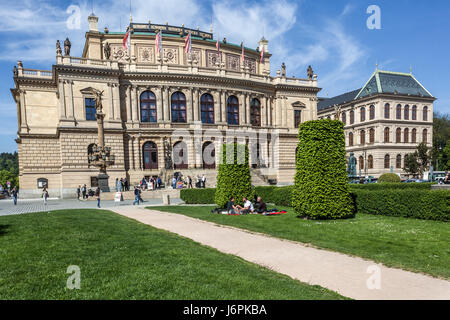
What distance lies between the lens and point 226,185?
61.3 ft

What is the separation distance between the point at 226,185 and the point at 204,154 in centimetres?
2375

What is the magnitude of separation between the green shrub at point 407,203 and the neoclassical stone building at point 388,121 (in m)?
44.7

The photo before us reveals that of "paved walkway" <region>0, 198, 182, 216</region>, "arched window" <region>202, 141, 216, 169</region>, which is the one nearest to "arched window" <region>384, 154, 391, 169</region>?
"arched window" <region>202, 141, 216, 169</region>

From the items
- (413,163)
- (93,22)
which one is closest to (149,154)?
(93,22)

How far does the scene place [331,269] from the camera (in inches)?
271

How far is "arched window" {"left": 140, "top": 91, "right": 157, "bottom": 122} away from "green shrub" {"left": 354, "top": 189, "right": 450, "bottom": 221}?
103ft

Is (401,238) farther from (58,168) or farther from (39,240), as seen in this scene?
(58,168)

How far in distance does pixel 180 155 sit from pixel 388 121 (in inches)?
1784

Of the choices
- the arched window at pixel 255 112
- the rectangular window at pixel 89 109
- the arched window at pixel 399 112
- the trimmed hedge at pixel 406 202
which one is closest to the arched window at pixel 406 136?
the arched window at pixel 399 112

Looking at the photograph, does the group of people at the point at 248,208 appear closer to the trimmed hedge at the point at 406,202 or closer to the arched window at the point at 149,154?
the trimmed hedge at the point at 406,202

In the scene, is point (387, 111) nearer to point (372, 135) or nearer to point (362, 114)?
point (362, 114)

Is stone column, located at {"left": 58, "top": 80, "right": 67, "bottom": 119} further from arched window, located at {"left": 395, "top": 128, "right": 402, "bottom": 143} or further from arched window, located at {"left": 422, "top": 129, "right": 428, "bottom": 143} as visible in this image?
arched window, located at {"left": 422, "top": 129, "right": 428, "bottom": 143}

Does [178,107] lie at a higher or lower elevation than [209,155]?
higher

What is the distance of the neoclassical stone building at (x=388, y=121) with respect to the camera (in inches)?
2288
